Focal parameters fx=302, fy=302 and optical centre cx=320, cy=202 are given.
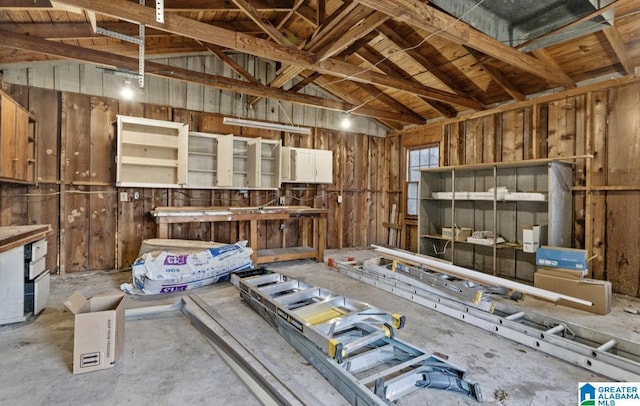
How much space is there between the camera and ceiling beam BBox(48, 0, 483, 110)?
2.69m

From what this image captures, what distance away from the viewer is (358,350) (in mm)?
2469

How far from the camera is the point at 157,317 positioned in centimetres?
307

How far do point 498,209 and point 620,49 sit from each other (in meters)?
2.54

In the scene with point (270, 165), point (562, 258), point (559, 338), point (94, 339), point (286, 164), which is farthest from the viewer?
point (270, 165)

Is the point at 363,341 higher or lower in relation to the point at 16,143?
lower

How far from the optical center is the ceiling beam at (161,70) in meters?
3.45

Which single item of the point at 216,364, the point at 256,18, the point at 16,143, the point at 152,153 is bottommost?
the point at 216,364

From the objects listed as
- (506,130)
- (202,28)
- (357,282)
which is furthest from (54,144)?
(506,130)

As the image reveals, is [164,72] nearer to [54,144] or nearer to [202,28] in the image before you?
[202,28]

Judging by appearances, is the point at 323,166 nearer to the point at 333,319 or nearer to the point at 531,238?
the point at 531,238

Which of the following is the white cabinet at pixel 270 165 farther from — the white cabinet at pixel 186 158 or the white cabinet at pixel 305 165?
the white cabinet at pixel 305 165

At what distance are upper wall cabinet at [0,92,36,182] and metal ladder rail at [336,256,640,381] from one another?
4824 millimetres

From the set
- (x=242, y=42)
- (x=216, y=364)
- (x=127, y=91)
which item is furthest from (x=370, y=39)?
(x=216, y=364)

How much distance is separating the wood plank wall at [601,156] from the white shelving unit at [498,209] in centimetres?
25
